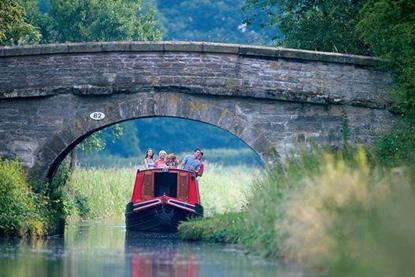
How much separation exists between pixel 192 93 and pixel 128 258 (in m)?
5.72

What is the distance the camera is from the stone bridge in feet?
83.1

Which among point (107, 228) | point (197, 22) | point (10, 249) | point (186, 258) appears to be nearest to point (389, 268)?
point (186, 258)

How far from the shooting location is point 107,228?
1154 inches

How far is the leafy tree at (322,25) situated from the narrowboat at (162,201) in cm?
333

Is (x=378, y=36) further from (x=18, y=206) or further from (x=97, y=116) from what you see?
(x=18, y=206)

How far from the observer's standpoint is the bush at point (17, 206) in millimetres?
23875

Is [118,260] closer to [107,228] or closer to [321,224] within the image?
[321,224]

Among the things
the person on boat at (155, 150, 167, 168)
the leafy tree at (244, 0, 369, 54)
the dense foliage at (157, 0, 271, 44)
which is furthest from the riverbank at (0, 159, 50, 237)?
the dense foliage at (157, 0, 271, 44)

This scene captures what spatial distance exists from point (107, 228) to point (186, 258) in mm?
9257

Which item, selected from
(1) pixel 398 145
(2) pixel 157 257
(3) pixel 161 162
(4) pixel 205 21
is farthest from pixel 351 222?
(4) pixel 205 21

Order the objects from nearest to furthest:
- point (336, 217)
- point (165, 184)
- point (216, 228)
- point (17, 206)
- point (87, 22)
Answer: point (336, 217) → point (216, 228) → point (17, 206) → point (165, 184) → point (87, 22)

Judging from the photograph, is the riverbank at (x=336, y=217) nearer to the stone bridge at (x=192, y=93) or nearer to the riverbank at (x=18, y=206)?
the riverbank at (x=18, y=206)

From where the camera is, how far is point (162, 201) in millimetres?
27094

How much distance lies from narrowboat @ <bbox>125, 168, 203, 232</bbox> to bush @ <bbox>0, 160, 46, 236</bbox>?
2.51 metres
